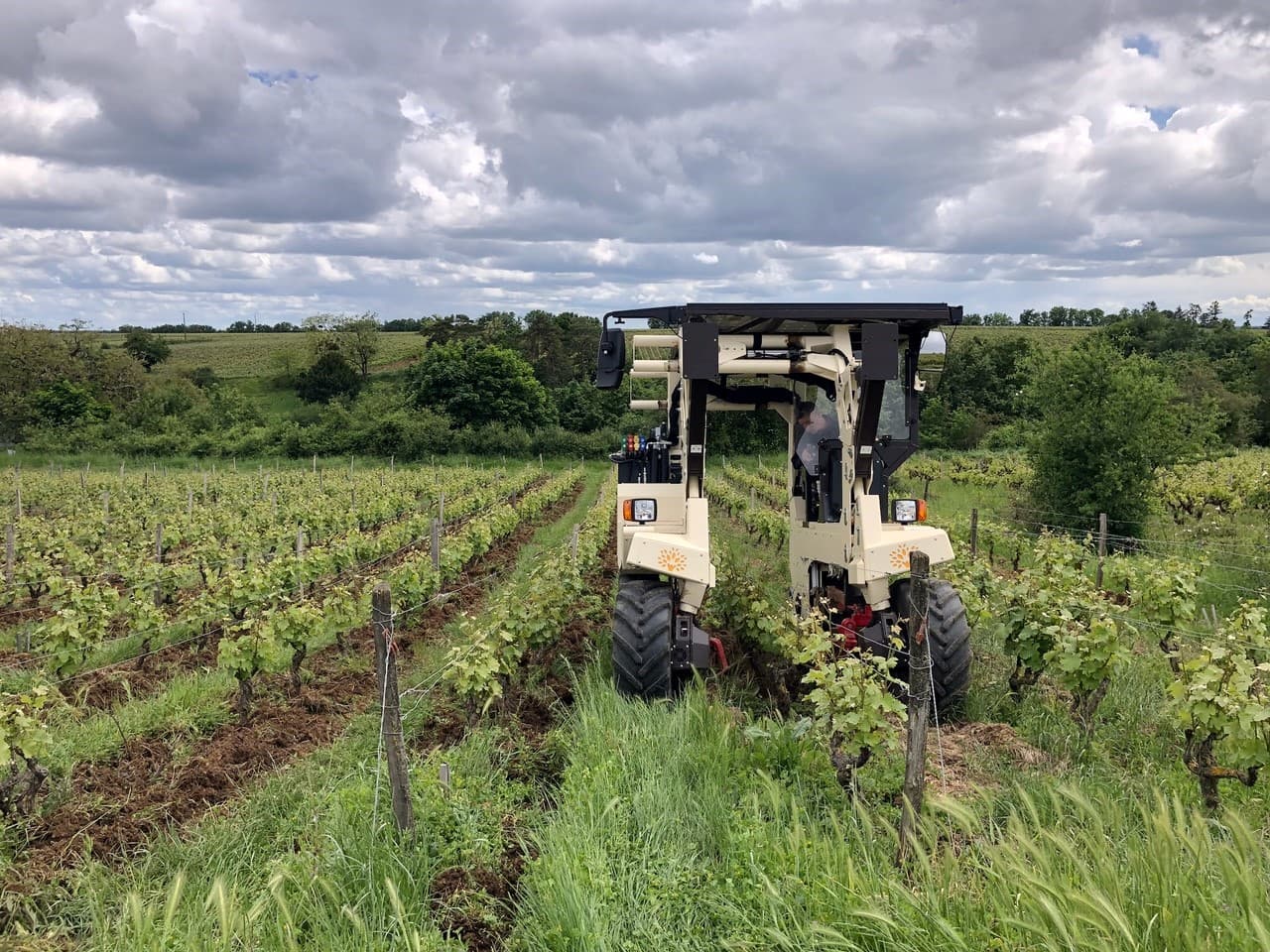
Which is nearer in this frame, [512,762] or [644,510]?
[512,762]

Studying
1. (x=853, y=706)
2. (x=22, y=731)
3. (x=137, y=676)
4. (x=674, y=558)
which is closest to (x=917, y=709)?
(x=853, y=706)

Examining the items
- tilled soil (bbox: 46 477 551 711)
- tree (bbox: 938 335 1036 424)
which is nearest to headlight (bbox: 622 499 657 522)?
tilled soil (bbox: 46 477 551 711)

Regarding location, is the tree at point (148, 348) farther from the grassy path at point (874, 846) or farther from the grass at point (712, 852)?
the grassy path at point (874, 846)

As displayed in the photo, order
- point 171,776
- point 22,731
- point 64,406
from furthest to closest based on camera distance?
point 64,406
point 171,776
point 22,731

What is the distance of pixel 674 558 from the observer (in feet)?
21.9

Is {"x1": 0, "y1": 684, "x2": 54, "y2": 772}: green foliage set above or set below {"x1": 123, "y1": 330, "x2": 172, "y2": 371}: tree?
below

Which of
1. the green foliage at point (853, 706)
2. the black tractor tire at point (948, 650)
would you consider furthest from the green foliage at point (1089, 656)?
the green foliage at point (853, 706)

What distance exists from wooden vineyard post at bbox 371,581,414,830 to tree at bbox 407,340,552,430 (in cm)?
4592

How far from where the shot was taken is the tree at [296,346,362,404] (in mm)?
66750

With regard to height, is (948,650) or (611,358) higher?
(611,358)

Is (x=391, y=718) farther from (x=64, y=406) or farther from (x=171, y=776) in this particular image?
(x=64, y=406)

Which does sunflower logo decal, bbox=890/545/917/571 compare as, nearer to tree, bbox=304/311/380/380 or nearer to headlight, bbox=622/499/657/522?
headlight, bbox=622/499/657/522

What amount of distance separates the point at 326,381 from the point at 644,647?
65261 mm

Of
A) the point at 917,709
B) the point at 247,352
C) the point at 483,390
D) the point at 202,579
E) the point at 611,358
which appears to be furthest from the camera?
the point at 247,352
